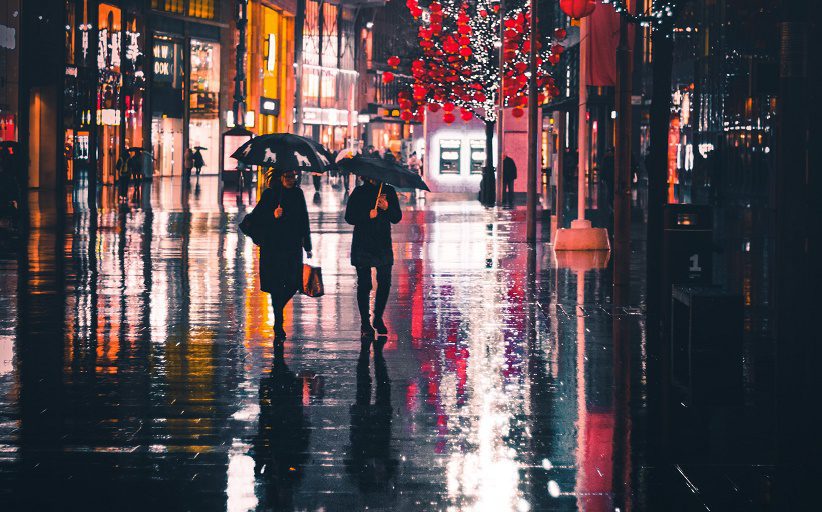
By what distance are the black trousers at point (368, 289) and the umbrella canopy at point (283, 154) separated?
1447 mm

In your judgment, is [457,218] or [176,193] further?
[176,193]

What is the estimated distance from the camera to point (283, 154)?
612 inches

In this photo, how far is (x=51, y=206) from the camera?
42.8 metres

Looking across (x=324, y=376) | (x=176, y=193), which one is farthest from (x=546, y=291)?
(x=176, y=193)

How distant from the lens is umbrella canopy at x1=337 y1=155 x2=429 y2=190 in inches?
567

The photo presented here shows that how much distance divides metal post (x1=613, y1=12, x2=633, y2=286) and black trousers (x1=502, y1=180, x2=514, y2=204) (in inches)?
1164

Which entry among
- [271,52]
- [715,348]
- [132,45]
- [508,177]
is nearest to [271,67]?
[271,52]

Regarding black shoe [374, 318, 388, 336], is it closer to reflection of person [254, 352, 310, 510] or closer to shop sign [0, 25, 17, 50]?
reflection of person [254, 352, 310, 510]

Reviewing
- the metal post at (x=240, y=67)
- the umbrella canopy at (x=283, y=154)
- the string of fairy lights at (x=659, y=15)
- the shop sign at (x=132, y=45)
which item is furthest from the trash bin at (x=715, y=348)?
the metal post at (x=240, y=67)

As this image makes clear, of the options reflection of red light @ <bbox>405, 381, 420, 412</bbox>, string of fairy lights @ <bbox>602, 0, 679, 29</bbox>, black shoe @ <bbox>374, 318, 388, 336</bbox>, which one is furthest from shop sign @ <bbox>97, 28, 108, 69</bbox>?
reflection of red light @ <bbox>405, 381, 420, 412</bbox>

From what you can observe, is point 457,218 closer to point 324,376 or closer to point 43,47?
point 43,47

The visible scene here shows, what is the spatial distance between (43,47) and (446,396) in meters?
48.1

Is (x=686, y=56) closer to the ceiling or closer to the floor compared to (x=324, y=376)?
closer to the ceiling

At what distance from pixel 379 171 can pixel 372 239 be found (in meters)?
0.71
